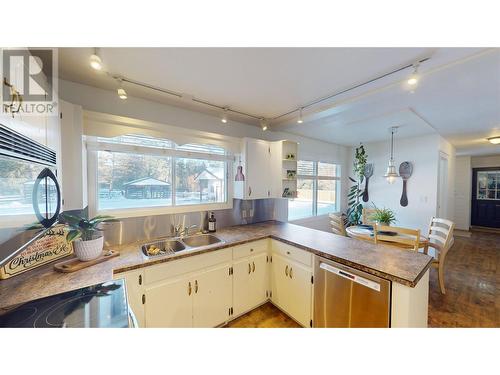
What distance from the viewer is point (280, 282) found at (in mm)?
2037

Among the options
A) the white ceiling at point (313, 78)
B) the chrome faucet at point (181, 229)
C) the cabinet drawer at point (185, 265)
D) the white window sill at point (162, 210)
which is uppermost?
the white ceiling at point (313, 78)

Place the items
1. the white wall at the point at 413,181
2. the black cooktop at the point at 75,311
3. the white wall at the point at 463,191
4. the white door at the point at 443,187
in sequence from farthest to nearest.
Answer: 1. the white wall at the point at 463,191
2. the white door at the point at 443,187
3. the white wall at the point at 413,181
4. the black cooktop at the point at 75,311

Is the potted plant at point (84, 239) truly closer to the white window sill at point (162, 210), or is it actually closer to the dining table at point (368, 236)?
the white window sill at point (162, 210)

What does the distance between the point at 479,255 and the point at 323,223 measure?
3.07 m

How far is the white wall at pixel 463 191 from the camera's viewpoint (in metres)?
5.53

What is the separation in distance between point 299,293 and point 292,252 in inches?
15.5

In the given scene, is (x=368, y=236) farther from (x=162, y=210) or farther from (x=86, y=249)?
(x=86, y=249)

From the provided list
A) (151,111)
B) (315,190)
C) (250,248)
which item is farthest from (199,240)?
(315,190)

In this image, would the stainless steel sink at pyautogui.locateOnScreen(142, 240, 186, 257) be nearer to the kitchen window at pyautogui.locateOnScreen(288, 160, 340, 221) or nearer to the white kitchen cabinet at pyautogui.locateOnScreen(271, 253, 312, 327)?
the white kitchen cabinet at pyautogui.locateOnScreen(271, 253, 312, 327)

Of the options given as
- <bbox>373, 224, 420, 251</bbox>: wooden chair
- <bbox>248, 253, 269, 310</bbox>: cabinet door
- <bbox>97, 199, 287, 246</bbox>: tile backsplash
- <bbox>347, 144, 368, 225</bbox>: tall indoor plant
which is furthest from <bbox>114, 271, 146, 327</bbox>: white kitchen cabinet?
<bbox>347, 144, 368, 225</bbox>: tall indoor plant

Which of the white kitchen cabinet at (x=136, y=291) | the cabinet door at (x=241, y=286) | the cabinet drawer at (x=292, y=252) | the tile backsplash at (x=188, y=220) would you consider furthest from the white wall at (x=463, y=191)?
the white kitchen cabinet at (x=136, y=291)

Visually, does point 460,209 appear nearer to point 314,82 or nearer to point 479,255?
point 479,255

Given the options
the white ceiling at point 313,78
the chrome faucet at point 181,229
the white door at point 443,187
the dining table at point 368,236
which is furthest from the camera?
the white door at point 443,187

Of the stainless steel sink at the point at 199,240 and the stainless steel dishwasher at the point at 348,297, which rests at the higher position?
the stainless steel sink at the point at 199,240
